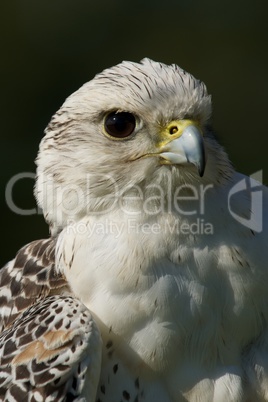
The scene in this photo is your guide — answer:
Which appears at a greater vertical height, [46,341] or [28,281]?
[28,281]

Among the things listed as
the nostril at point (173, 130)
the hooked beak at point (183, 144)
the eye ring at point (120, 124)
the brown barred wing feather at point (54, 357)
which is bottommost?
the brown barred wing feather at point (54, 357)

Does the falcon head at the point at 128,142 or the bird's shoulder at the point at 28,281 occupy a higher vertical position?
the falcon head at the point at 128,142

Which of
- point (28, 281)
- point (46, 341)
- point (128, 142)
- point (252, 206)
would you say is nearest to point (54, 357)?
point (46, 341)

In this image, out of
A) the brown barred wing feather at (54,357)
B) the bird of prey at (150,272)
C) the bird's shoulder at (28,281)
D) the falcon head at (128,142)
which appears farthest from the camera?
the bird's shoulder at (28,281)

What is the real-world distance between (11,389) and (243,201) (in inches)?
54.2

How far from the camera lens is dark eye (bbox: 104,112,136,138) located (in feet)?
16.6

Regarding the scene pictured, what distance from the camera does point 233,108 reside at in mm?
11367

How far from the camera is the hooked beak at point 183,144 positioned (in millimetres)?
4750

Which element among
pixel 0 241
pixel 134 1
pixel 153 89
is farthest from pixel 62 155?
pixel 134 1

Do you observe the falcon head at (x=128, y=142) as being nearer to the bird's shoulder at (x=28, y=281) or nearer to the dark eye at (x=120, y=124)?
the dark eye at (x=120, y=124)

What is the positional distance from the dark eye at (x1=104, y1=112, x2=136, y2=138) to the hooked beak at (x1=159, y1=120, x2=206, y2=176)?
0.16 meters

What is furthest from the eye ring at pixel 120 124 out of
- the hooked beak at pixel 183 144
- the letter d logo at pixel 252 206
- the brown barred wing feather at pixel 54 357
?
the brown barred wing feather at pixel 54 357

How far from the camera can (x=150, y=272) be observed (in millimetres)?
4895

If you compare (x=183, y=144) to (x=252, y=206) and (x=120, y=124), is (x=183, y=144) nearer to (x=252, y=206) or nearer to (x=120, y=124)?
(x=120, y=124)
